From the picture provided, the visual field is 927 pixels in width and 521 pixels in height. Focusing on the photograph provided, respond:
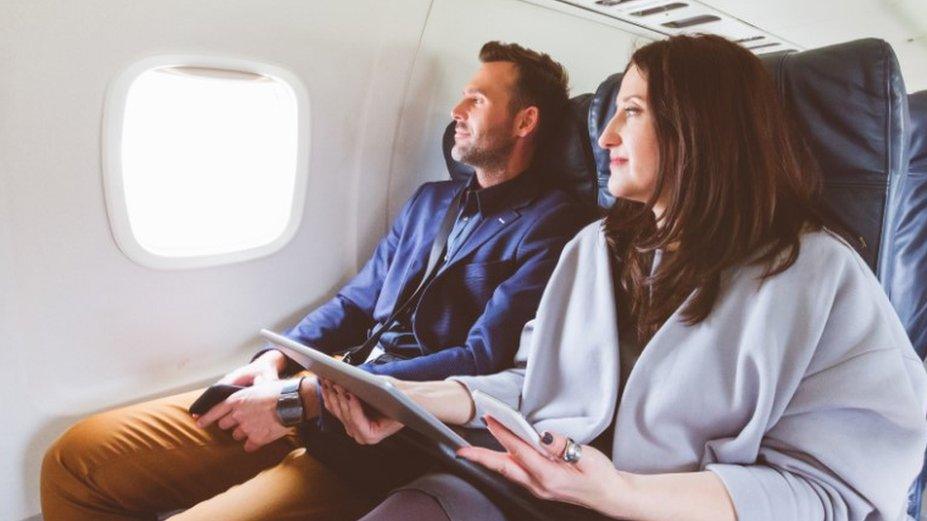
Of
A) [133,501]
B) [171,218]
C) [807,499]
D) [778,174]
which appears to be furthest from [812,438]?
[171,218]

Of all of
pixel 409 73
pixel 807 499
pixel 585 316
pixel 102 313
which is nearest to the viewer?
pixel 807 499

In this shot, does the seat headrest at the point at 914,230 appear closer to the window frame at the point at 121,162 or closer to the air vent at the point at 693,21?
the window frame at the point at 121,162

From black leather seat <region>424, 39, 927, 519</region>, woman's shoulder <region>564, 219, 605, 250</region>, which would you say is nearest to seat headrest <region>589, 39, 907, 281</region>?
black leather seat <region>424, 39, 927, 519</region>

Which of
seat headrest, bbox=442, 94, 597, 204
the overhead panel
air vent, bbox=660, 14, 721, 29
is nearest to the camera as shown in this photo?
seat headrest, bbox=442, 94, 597, 204

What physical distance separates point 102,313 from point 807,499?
73.6 inches

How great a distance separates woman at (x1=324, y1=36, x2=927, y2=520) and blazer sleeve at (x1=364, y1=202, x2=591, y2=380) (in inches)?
11.8

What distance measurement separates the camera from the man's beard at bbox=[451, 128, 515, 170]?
2.06 meters

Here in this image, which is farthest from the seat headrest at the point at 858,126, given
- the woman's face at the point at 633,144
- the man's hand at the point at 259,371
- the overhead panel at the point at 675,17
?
the overhead panel at the point at 675,17

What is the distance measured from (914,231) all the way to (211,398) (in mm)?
1863

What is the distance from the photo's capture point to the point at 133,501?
163 cm

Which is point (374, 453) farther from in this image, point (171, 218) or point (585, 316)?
point (171, 218)

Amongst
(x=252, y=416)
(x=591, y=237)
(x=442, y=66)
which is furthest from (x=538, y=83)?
(x=252, y=416)

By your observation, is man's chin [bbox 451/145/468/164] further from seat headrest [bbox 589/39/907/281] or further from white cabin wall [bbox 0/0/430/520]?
seat headrest [bbox 589/39/907/281]

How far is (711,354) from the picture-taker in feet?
3.59
